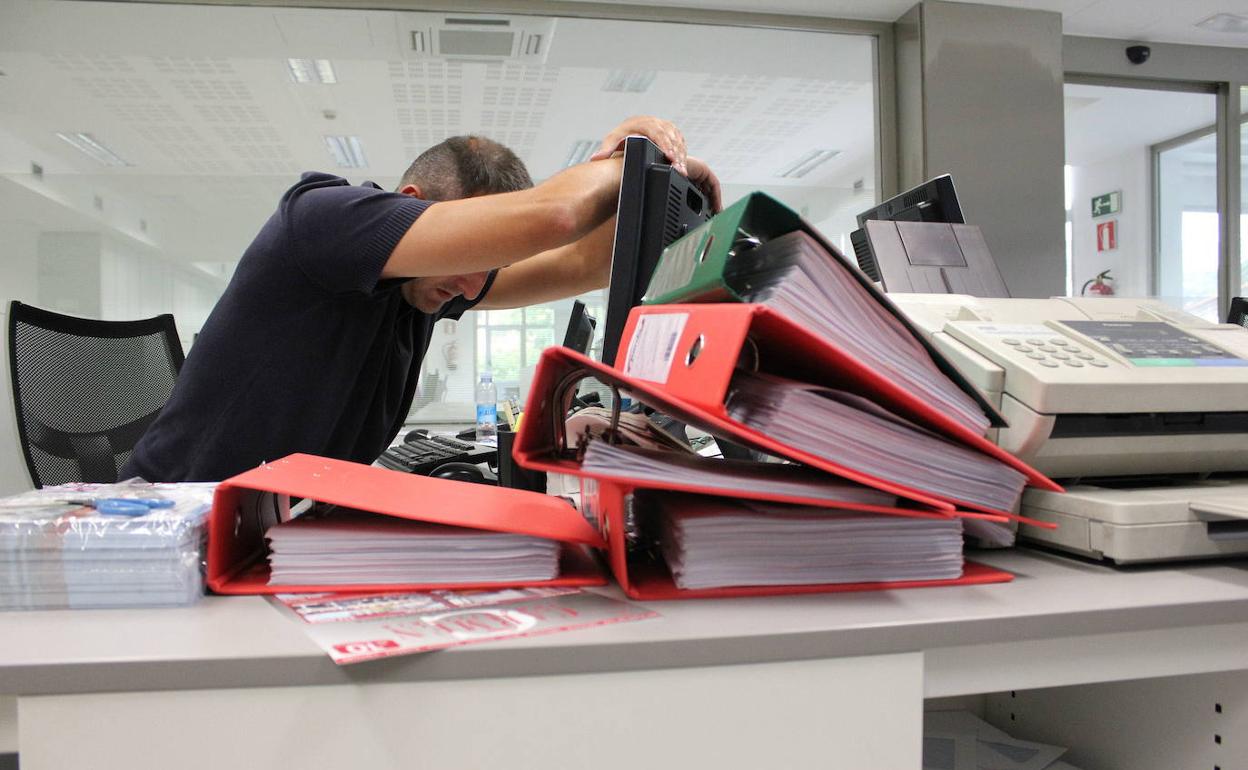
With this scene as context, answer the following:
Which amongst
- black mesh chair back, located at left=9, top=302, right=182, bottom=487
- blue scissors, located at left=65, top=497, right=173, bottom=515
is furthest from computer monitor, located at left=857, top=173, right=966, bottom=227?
black mesh chair back, located at left=9, top=302, right=182, bottom=487

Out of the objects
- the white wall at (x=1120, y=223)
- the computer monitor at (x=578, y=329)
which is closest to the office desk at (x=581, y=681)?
the computer monitor at (x=578, y=329)

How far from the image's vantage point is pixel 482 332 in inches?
155

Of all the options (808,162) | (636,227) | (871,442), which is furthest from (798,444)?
(808,162)

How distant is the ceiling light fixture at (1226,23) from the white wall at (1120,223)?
117cm

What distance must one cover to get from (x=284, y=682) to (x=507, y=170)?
110 centimetres

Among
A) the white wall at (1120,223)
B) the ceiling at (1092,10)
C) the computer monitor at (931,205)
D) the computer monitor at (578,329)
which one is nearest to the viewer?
the computer monitor at (931,205)

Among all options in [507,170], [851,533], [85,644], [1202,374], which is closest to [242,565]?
[85,644]

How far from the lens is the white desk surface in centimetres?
41

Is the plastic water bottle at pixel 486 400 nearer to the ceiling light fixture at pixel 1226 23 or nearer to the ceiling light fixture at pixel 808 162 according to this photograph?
the ceiling light fixture at pixel 808 162

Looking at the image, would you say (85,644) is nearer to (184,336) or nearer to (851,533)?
(851,533)

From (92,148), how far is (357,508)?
3.73 metres

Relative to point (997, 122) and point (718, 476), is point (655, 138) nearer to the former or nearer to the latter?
point (718, 476)

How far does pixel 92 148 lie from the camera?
133 inches

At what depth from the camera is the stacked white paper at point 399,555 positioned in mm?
532
